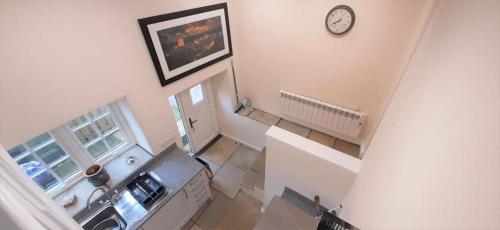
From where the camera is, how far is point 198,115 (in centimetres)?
360

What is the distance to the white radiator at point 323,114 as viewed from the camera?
2.79 metres

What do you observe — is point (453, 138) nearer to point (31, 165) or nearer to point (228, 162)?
point (31, 165)

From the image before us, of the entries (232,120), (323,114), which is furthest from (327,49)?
(232,120)

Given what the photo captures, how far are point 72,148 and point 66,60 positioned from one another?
1025mm

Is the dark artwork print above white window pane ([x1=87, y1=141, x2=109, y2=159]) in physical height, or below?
above

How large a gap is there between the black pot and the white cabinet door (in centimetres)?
69

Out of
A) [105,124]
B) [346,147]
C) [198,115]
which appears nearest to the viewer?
[105,124]

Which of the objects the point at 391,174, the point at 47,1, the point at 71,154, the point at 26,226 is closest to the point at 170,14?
the point at 47,1

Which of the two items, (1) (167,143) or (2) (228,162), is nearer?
(1) (167,143)

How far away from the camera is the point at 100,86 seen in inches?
70.9

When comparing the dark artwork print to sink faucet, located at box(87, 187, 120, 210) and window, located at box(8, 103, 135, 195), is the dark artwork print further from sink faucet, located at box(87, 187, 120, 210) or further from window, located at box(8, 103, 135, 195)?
sink faucet, located at box(87, 187, 120, 210)

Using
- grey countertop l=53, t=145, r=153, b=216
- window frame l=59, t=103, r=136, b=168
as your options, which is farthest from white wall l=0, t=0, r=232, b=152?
grey countertop l=53, t=145, r=153, b=216

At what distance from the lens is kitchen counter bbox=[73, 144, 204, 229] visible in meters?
2.04

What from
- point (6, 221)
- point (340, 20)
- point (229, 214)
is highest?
point (340, 20)
